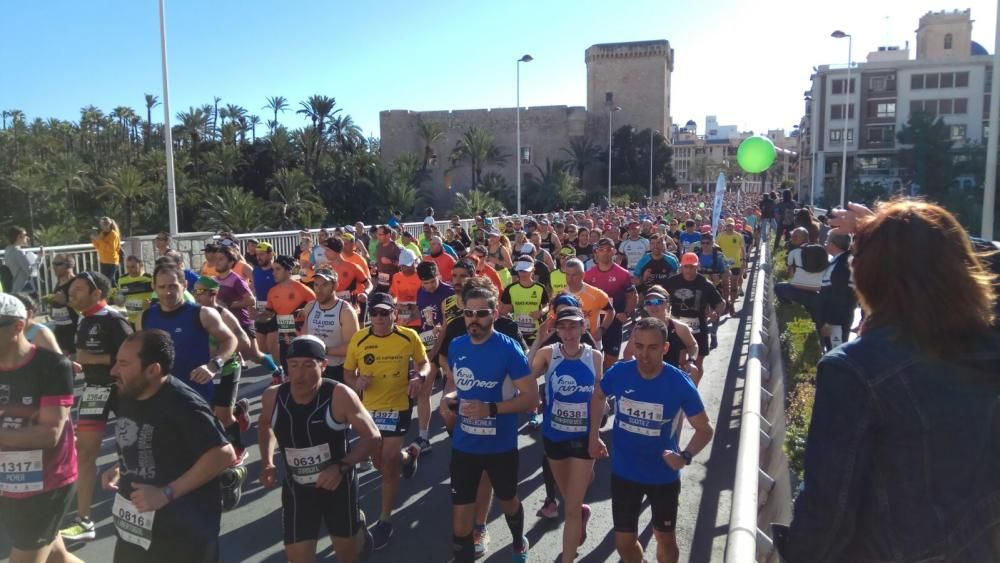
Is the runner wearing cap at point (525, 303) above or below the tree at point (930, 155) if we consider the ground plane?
below

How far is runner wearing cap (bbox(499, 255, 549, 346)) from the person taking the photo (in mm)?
7754

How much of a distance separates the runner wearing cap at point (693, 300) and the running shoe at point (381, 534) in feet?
13.5

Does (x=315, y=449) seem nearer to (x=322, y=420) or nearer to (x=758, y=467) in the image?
(x=322, y=420)

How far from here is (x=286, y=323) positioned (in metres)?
7.83

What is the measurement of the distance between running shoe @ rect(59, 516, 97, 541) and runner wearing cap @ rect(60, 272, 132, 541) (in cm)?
1

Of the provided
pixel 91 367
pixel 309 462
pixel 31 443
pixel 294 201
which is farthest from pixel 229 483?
pixel 294 201

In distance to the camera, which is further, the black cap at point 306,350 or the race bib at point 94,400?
the race bib at point 94,400

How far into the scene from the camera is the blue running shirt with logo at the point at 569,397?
4.71m

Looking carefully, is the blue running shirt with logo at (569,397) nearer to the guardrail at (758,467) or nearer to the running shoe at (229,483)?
the guardrail at (758,467)

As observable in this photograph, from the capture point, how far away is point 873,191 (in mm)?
58250

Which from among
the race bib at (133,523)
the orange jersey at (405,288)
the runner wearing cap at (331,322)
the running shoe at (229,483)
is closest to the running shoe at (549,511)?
the runner wearing cap at (331,322)

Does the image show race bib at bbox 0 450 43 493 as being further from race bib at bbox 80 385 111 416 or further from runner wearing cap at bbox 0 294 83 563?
race bib at bbox 80 385 111 416

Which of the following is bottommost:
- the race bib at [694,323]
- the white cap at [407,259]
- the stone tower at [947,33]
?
the race bib at [694,323]

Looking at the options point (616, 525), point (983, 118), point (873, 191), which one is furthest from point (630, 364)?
point (983, 118)
